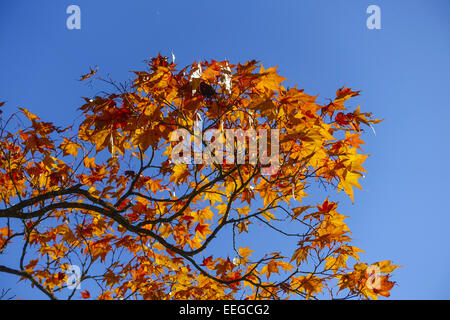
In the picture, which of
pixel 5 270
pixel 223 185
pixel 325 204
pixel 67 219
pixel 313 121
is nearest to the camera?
pixel 313 121

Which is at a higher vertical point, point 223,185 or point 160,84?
point 160,84

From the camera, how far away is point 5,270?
8.11ft

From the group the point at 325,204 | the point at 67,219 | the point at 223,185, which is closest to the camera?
the point at 325,204

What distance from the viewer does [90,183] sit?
329 centimetres

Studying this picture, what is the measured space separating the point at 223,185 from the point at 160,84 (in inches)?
45.6

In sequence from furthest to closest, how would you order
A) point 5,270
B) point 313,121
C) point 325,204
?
point 325,204 < point 5,270 < point 313,121

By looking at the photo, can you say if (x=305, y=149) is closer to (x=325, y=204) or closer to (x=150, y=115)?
(x=325, y=204)

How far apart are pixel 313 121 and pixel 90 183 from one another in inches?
88.6

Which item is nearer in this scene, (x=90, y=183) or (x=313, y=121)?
(x=313, y=121)

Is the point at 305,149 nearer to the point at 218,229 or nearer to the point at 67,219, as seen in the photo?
the point at 218,229
